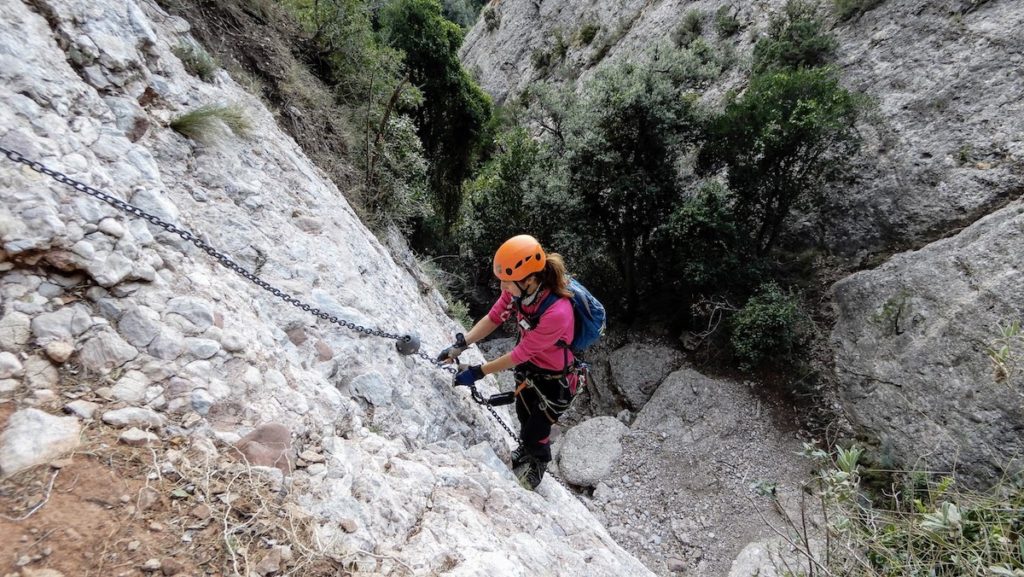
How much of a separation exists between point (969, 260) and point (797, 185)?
3423 millimetres

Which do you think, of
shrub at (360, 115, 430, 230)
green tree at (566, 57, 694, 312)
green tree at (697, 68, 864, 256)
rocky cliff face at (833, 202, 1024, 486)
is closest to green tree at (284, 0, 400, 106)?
shrub at (360, 115, 430, 230)

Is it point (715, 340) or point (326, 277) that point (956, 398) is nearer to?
point (715, 340)

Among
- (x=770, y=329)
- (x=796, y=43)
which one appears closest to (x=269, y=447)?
(x=770, y=329)

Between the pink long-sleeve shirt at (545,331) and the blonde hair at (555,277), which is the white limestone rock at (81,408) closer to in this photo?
the pink long-sleeve shirt at (545,331)

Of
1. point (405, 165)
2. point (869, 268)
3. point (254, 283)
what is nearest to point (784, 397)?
point (869, 268)

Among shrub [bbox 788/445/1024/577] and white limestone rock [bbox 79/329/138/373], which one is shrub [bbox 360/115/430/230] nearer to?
white limestone rock [bbox 79/329/138/373]

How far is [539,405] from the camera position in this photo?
432cm

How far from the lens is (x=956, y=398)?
7.27 metres

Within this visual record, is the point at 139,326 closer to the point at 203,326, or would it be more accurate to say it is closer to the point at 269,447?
the point at 203,326

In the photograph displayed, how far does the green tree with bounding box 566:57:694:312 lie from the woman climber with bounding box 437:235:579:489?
8089 millimetres

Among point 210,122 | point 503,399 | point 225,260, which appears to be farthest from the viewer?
point 503,399

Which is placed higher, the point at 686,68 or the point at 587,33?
the point at 587,33

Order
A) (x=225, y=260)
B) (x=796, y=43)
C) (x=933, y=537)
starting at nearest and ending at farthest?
(x=933, y=537), (x=225, y=260), (x=796, y=43)

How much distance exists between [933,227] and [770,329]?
3.59 metres
